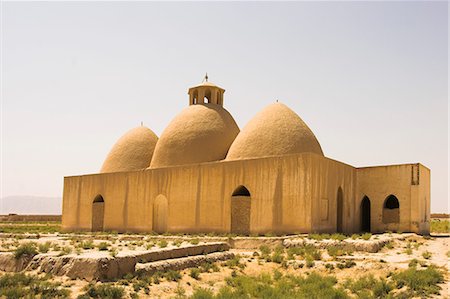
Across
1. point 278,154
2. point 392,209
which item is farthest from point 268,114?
point 392,209

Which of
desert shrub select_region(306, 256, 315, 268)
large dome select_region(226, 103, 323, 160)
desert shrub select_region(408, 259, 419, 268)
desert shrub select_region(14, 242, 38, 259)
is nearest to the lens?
desert shrub select_region(408, 259, 419, 268)

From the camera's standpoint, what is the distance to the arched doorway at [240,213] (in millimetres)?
19250

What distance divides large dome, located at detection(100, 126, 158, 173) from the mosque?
0.20 meters

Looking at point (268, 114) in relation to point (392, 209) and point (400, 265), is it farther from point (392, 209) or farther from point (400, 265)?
point (400, 265)

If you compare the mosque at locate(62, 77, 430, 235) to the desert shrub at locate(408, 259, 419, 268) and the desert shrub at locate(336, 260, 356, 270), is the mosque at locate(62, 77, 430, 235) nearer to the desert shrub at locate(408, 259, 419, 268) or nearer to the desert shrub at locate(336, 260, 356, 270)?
the desert shrub at locate(336, 260, 356, 270)

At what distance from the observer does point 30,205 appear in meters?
142

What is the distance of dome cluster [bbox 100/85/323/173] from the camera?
2073 centimetres

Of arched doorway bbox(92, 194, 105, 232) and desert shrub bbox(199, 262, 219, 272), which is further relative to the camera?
arched doorway bbox(92, 194, 105, 232)

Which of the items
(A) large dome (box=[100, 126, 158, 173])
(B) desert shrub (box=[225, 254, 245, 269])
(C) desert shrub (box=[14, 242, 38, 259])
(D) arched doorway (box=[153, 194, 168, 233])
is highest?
(A) large dome (box=[100, 126, 158, 173])

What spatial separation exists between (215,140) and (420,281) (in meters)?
14.6

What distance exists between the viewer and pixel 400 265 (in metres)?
11.6

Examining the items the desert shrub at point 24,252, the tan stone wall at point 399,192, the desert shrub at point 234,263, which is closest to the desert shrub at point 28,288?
the desert shrub at point 24,252

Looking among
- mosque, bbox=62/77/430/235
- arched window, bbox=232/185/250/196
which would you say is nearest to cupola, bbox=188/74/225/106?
mosque, bbox=62/77/430/235

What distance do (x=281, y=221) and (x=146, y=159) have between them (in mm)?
11360
